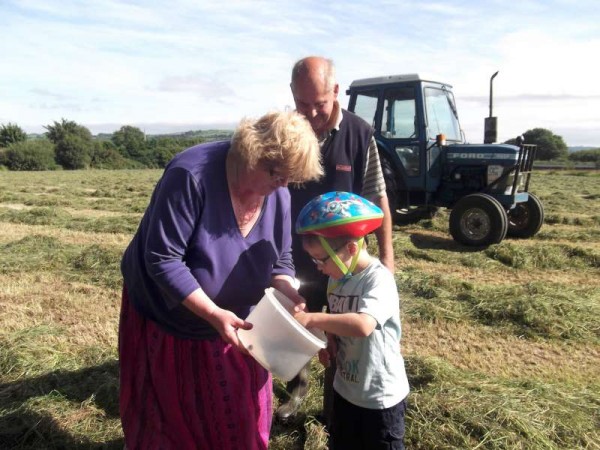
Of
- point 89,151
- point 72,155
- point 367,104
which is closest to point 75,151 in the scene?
point 72,155

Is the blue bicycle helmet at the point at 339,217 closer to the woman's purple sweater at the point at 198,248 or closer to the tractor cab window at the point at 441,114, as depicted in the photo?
the woman's purple sweater at the point at 198,248

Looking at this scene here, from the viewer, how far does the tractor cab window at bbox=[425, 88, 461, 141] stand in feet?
28.1

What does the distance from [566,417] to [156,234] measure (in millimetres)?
2561

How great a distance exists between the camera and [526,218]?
28.9 feet

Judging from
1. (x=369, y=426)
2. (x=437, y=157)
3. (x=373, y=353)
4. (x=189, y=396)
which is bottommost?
(x=369, y=426)

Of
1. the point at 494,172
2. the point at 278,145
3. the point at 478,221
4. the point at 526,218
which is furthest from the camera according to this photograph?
the point at 526,218

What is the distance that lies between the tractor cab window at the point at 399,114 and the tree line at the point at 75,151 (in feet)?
97.3

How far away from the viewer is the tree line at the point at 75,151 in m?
43.3

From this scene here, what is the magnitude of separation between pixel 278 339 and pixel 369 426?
0.61 metres

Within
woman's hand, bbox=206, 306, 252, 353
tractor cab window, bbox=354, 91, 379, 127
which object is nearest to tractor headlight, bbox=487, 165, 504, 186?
tractor cab window, bbox=354, 91, 379, 127

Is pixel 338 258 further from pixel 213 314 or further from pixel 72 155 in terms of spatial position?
pixel 72 155

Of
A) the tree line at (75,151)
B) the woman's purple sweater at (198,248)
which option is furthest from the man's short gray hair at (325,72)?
the tree line at (75,151)

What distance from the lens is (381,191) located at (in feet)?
9.30

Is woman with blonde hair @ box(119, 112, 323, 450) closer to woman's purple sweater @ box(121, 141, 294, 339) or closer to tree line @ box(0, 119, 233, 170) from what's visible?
woman's purple sweater @ box(121, 141, 294, 339)
